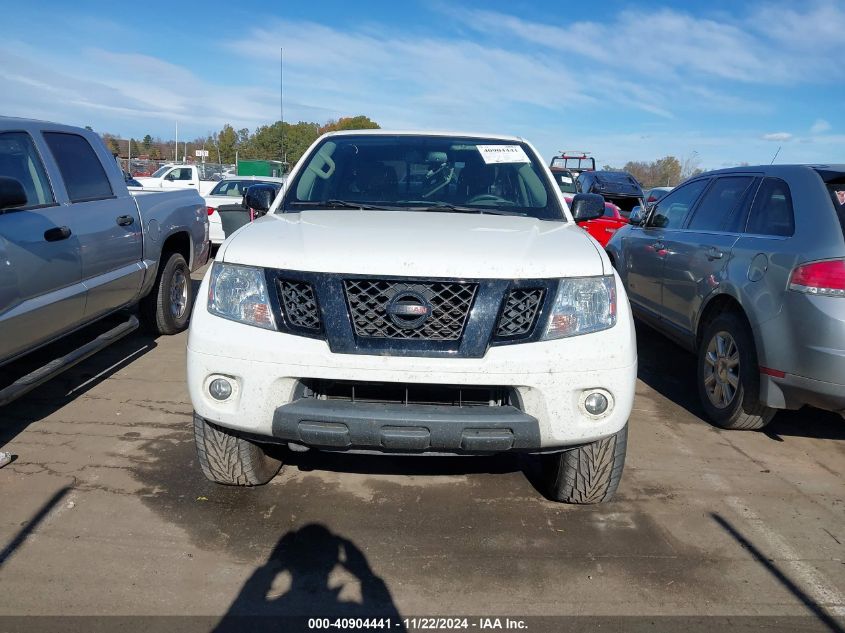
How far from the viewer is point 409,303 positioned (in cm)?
280

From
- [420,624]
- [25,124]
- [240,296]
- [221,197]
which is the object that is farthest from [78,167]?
[221,197]

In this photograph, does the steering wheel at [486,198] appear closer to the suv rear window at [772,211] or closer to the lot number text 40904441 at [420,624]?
the suv rear window at [772,211]

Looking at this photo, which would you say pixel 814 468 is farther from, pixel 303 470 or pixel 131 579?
pixel 131 579

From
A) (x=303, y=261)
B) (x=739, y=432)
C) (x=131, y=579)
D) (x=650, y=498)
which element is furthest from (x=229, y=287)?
(x=739, y=432)

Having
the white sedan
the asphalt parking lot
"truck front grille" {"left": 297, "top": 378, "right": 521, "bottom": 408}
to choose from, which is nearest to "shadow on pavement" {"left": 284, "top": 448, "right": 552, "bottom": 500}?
the asphalt parking lot

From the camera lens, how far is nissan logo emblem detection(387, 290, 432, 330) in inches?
109

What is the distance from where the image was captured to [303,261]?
112 inches

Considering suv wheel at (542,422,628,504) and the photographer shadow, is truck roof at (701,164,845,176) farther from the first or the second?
the photographer shadow

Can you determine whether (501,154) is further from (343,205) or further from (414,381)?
(414,381)

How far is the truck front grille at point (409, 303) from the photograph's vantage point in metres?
2.80

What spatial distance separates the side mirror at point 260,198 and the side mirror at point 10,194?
123 centimetres

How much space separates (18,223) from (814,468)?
4861mm

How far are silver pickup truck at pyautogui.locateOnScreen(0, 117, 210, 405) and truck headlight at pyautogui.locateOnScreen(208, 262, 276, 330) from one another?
1473 millimetres

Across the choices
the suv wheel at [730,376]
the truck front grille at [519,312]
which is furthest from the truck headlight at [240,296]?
the suv wheel at [730,376]
